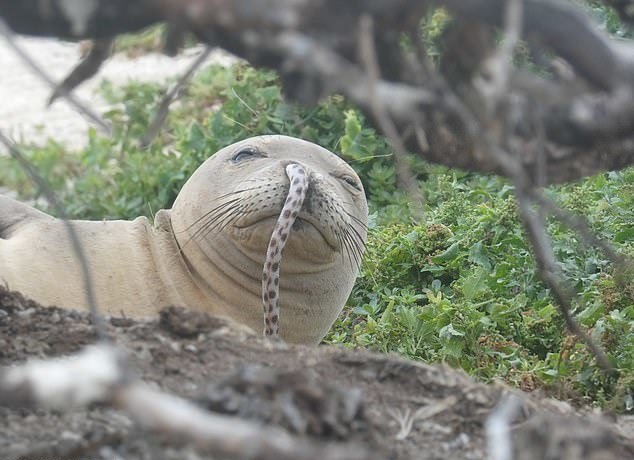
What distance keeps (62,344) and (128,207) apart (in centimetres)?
440

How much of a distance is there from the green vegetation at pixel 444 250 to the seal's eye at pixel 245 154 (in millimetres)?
863

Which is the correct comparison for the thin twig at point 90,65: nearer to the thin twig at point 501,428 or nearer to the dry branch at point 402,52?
the dry branch at point 402,52

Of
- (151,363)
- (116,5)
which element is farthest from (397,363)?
(116,5)

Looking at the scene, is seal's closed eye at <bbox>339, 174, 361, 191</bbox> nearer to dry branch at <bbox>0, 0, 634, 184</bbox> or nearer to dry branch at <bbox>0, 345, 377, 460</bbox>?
dry branch at <bbox>0, 0, 634, 184</bbox>

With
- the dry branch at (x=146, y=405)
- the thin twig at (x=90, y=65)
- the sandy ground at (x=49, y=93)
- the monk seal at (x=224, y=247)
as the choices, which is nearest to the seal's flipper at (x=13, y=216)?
the monk seal at (x=224, y=247)

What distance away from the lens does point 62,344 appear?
10.9 feet

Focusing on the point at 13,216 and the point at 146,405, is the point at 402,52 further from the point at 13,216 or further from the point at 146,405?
the point at 13,216

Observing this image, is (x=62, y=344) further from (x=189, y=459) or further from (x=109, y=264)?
(x=109, y=264)

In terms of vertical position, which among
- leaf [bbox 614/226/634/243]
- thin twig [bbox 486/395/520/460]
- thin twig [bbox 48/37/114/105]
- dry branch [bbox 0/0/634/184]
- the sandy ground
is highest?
dry branch [bbox 0/0/634/184]

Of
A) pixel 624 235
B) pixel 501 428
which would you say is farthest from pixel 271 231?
pixel 501 428

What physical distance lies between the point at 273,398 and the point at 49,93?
8849mm

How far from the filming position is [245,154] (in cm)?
570

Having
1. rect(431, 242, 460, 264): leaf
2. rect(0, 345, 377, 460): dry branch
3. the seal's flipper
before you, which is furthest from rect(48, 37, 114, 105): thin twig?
rect(431, 242, 460, 264): leaf

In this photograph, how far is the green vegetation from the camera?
4.75m
